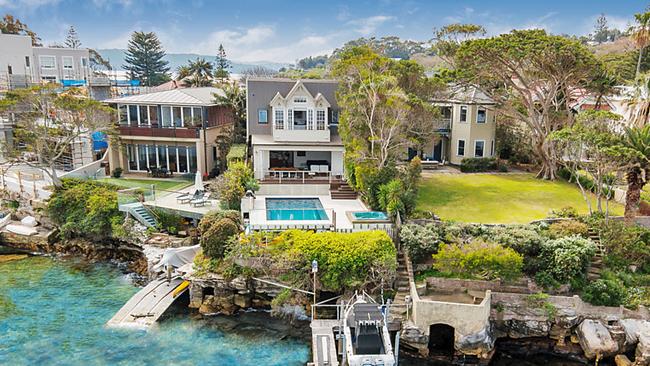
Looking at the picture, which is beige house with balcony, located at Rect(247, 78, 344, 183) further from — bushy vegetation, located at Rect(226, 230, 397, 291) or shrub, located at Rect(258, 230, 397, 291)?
shrub, located at Rect(258, 230, 397, 291)

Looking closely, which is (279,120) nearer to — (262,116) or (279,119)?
(279,119)

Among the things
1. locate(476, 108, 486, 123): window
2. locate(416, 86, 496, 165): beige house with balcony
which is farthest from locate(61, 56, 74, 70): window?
locate(476, 108, 486, 123): window

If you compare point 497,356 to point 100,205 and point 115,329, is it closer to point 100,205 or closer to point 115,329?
point 115,329

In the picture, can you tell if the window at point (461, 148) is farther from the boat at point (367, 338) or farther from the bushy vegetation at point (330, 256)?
the boat at point (367, 338)

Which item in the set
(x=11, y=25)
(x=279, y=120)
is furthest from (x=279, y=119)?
(x=11, y=25)

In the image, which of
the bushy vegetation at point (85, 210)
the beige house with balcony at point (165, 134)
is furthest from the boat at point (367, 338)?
the beige house with balcony at point (165, 134)

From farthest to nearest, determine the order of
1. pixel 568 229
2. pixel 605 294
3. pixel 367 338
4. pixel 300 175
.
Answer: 1. pixel 300 175
2. pixel 568 229
3. pixel 605 294
4. pixel 367 338

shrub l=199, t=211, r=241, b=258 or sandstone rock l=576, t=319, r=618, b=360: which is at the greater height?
shrub l=199, t=211, r=241, b=258
